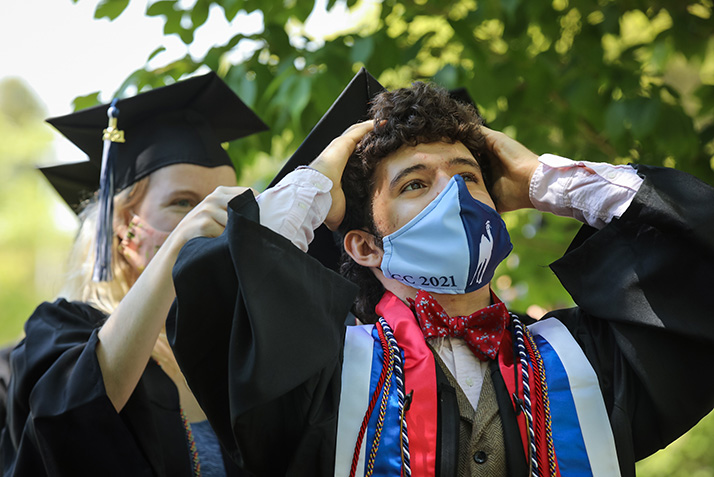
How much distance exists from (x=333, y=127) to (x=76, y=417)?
3.90 feet

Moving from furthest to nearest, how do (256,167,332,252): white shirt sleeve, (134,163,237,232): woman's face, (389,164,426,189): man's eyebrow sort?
(134,163,237,232): woman's face → (389,164,426,189): man's eyebrow → (256,167,332,252): white shirt sleeve

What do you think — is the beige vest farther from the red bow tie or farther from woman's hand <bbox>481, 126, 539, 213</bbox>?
woman's hand <bbox>481, 126, 539, 213</bbox>

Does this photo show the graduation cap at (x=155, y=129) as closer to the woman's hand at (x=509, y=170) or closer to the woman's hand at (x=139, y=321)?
the woman's hand at (x=139, y=321)

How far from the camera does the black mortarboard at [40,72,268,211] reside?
3211 millimetres

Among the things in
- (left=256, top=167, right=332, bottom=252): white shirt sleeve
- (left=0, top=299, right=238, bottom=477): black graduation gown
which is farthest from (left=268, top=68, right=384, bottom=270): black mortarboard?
(left=0, top=299, right=238, bottom=477): black graduation gown

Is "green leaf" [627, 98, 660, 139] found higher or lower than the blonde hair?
higher

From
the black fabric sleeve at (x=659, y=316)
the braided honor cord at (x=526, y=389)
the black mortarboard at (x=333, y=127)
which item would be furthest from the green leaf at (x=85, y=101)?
the black fabric sleeve at (x=659, y=316)

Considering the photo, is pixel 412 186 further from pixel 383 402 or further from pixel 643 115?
pixel 643 115

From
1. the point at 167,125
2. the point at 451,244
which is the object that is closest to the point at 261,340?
the point at 451,244

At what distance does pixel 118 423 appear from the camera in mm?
2324

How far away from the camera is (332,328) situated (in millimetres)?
1907

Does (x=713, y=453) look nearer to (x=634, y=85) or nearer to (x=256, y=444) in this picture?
(x=634, y=85)

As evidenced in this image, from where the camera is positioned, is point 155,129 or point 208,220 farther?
point 155,129

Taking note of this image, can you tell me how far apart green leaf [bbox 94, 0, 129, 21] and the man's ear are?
5.56 ft
